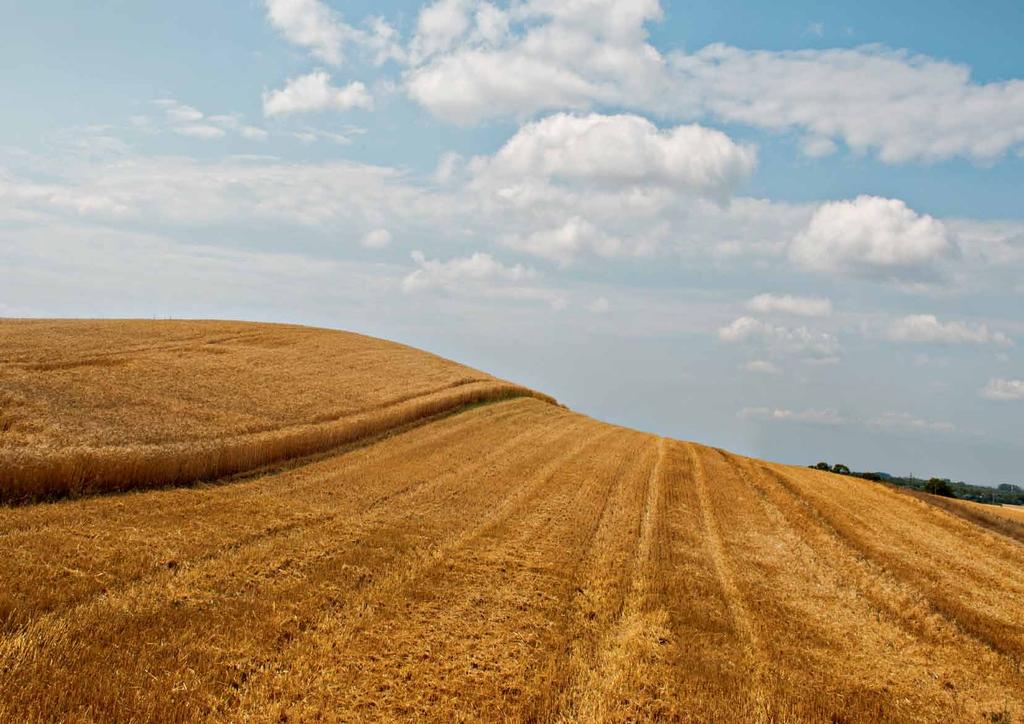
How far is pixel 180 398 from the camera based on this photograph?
18875 mm

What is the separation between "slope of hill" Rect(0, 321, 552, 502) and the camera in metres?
12.5

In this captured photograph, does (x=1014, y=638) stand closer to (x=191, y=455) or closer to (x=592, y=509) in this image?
(x=592, y=509)

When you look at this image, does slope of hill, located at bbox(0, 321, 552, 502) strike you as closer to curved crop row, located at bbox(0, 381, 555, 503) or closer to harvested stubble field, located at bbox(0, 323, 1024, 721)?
curved crop row, located at bbox(0, 381, 555, 503)

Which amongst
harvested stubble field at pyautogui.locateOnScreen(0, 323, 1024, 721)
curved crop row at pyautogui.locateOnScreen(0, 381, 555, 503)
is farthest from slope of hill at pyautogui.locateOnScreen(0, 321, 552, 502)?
harvested stubble field at pyautogui.locateOnScreen(0, 323, 1024, 721)

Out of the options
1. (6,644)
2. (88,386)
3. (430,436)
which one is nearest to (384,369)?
(430,436)

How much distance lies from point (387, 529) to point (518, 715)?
20.2 ft

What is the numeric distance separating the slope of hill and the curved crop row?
2 cm

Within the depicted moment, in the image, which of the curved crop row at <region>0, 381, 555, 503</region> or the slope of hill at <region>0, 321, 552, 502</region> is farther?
the slope of hill at <region>0, 321, 552, 502</region>

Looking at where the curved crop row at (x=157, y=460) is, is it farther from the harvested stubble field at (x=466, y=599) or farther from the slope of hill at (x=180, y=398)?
the harvested stubble field at (x=466, y=599)

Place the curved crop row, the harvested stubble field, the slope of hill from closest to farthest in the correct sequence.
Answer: the harvested stubble field → the curved crop row → the slope of hill

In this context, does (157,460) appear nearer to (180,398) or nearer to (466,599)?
(180,398)

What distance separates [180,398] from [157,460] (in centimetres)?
615

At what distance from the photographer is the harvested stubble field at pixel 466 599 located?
21.3ft

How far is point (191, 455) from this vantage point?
1403 centimetres
